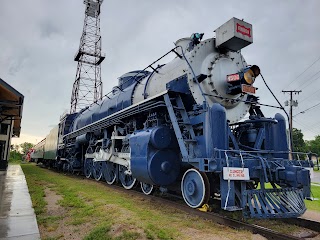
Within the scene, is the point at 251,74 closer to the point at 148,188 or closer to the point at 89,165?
the point at 148,188

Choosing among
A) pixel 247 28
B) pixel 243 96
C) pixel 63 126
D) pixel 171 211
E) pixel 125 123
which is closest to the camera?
pixel 171 211

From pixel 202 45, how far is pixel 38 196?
5.94 meters

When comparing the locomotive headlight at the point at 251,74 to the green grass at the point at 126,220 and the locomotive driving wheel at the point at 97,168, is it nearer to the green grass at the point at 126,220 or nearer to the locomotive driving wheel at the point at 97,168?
the green grass at the point at 126,220

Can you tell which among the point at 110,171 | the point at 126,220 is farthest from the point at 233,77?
the point at 110,171

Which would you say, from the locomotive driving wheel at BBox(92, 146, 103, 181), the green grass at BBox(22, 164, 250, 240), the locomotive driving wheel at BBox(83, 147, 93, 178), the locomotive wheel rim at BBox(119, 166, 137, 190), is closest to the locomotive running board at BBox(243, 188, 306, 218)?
the green grass at BBox(22, 164, 250, 240)

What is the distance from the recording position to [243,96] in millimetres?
6754

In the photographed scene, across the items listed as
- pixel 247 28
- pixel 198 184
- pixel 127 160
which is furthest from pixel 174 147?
pixel 247 28

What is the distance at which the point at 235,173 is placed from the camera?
479 cm

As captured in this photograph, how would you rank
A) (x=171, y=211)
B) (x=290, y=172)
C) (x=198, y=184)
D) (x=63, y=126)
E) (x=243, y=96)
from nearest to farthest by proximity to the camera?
1. (x=290, y=172)
2. (x=198, y=184)
3. (x=171, y=211)
4. (x=243, y=96)
5. (x=63, y=126)

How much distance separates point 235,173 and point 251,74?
2567 mm

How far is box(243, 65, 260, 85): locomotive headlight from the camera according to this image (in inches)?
238

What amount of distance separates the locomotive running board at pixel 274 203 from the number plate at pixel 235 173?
31cm

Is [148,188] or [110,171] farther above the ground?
[110,171]

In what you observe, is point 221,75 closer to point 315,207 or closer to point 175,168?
point 175,168
